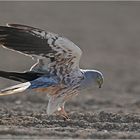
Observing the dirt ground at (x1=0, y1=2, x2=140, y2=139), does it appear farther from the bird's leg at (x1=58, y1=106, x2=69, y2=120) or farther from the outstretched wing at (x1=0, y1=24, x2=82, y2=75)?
the outstretched wing at (x1=0, y1=24, x2=82, y2=75)

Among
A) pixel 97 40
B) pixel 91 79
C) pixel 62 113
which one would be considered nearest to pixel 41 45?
pixel 91 79

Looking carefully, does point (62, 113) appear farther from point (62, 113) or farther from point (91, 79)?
point (91, 79)

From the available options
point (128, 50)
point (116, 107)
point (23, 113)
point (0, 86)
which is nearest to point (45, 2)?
point (128, 50)

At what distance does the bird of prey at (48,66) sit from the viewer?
43.8ft

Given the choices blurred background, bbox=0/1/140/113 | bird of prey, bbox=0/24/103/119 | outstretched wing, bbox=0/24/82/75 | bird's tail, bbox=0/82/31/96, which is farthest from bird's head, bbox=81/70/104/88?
blurred background, bbox=0/1/140/113

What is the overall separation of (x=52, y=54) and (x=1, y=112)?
1774mm

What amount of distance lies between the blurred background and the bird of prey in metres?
3.29

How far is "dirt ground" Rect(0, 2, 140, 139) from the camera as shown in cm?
1287

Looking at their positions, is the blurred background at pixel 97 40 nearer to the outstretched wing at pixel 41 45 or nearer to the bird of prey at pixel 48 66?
the bird of prey at pixel 48 66

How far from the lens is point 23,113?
1485 cm

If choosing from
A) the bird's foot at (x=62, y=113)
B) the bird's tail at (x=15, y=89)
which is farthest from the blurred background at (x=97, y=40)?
the bird's tail at (x=15, y=89)

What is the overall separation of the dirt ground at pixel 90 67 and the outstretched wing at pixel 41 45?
103 centimetres

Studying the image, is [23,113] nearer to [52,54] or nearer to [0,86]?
[52,54]

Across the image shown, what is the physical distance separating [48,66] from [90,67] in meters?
13.2
